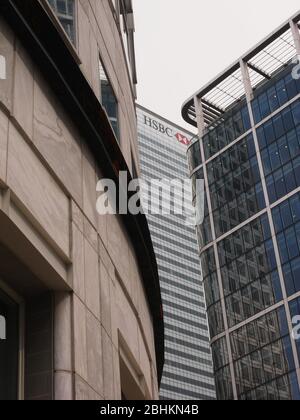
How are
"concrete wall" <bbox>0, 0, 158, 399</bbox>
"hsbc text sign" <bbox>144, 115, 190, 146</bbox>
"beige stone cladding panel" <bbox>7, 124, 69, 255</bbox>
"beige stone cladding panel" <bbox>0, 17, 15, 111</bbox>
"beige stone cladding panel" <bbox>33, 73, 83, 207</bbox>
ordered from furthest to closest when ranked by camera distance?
"hsbc text sign" <bbox>144, 115, 190, 146</bbox>
"beige stone cladding panel" <bbox>33, 73, 83, 207</bbox>
"beige stone cladding panel" <bbox>0, 17, 15, 111</bbox>
"concrete wall" <bbox>0, 0, 158, 399</bbox>
"beige stone cladding panel" <bbox>7, 124, 69, 255</bbox>

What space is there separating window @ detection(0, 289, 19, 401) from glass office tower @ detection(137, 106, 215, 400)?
128 meters

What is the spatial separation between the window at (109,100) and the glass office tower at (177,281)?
4830 inches

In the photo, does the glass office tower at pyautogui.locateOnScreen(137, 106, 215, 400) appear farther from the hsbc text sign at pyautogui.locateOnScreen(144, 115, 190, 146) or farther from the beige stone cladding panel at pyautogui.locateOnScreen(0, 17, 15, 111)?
the beige stone cladding panel at pyautogui.locateOnScreen(0, 17, 15, 111)

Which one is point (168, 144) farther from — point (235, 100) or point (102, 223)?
point (102, 223)

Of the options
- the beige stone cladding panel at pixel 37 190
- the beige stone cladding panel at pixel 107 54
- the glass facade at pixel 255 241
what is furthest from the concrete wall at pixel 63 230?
the glass facade at pixel 255 241

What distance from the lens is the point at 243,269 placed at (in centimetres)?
8075

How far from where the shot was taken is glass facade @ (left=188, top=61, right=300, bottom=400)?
74188mm

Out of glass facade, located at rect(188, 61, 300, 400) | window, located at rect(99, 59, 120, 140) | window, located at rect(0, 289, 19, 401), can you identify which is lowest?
window, located at rect(0, 289, 19, 401)

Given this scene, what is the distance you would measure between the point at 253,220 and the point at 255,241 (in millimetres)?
2732

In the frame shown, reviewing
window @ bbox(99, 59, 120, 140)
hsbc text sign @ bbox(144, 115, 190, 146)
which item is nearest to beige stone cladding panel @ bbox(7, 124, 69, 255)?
window @ bbox(99, 59, 120, 140)

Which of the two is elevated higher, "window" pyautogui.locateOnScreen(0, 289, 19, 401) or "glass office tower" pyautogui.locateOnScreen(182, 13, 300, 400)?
"glass office tower" pyautogui.locateOnScreen(182, 13, 300, 400)

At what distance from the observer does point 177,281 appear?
166500 millimetres

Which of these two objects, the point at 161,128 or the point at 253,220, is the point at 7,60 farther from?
the point at 161,128
